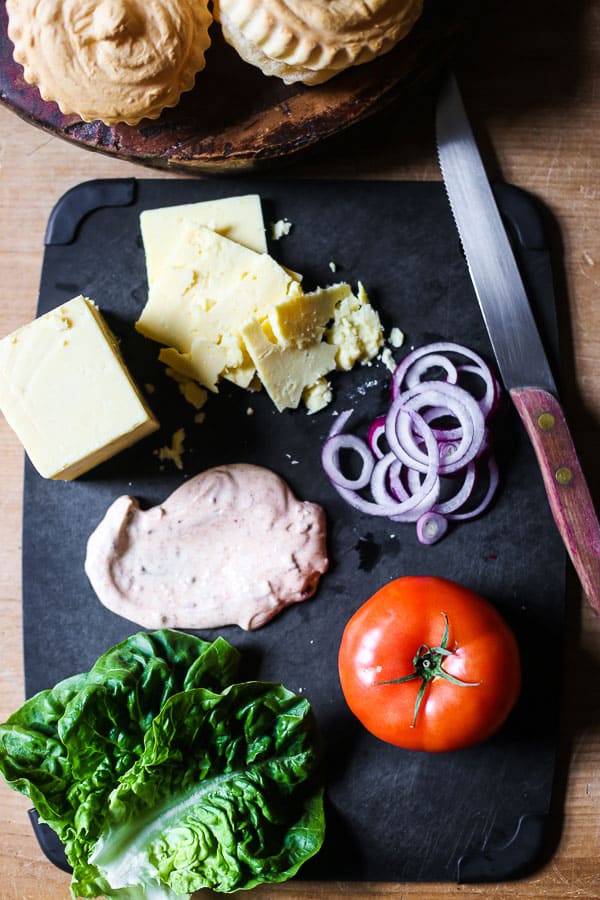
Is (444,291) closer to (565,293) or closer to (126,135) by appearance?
(565,293)

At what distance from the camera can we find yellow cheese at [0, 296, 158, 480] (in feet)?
6.34

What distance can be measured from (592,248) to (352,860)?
1593 mm

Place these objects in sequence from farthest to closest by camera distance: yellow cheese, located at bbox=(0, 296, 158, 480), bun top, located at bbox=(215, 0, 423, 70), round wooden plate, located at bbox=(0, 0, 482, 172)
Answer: yellow cheese, located at bbox=(0, 296, 158, 480) < round wooden plate, located at bbox=(0, 0, 482, 172) < bun top, located at bbox=(215, 0, 423, 70)

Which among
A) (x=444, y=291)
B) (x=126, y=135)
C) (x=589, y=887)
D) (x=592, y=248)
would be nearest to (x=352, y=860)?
(x=589, y=887)

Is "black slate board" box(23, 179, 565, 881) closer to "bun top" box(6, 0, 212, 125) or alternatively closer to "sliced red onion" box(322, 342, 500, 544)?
"sliced red onion" box(322, 342, 500, 544)

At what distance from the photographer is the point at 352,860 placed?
204cm

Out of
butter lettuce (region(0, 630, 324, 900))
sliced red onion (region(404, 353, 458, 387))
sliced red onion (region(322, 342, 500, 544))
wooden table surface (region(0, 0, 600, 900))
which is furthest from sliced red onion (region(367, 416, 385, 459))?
butter lettuce (region(0, 630, 324, 900))

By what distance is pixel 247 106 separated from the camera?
6.11 feet

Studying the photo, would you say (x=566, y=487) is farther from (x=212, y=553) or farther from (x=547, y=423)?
(x=212, y=553)

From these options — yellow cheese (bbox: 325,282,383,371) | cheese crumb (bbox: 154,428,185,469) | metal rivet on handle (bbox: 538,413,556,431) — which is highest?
yellow cheese (bbox: 325,282,383,371)

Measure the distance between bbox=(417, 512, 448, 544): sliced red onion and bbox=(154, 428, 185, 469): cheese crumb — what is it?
23.8 inches

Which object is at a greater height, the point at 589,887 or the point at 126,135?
the point at 126,135

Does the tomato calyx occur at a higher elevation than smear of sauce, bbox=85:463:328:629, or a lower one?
lower

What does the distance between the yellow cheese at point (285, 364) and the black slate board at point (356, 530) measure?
2.5 inches
